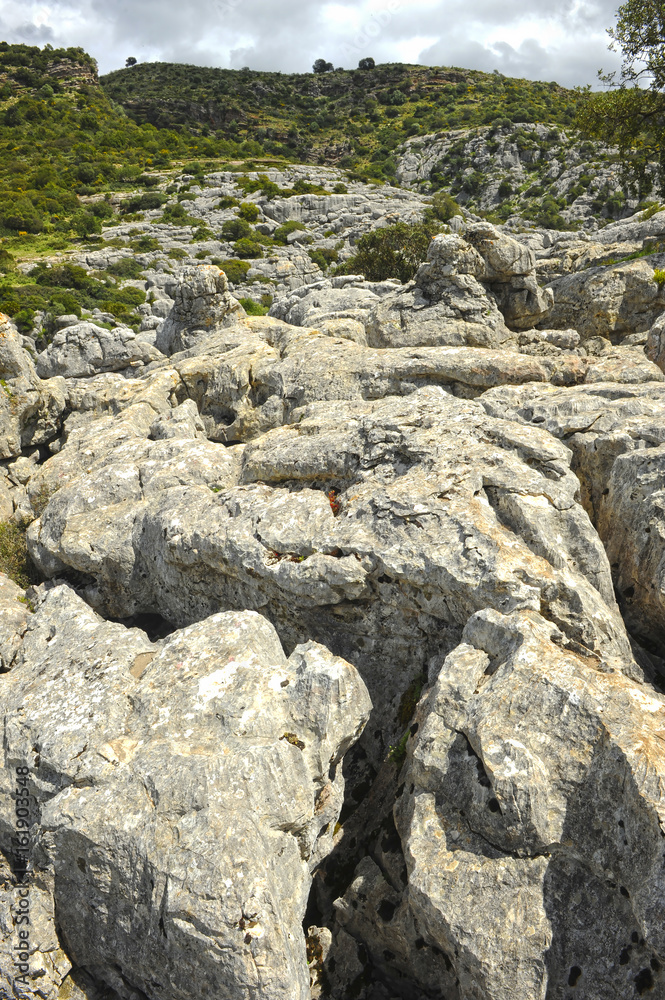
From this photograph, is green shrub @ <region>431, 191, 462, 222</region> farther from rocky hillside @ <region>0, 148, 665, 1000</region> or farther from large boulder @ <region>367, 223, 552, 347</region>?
rocky hillside @ <region>0, 148, 665, 1000</region>

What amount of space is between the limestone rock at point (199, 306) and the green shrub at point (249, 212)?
2458 inches

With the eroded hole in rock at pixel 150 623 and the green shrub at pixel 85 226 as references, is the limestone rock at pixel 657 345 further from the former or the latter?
the green shrub at pixel 85 226

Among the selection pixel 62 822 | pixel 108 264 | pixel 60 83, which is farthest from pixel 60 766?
pixel 60 83

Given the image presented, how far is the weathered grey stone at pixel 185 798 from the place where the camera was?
6.64m

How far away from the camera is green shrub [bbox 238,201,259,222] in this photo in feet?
269

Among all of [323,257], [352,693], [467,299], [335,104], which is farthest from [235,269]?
[335,104]

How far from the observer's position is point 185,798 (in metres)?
7.27

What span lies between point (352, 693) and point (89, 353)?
76.4 feet

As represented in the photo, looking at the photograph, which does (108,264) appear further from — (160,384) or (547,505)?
(547,505)

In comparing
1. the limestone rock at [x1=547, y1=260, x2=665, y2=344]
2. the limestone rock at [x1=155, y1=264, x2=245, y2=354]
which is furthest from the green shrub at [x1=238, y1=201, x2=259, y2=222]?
the limestone rock at [x1=547, y1=260, x2=665, y2=344]

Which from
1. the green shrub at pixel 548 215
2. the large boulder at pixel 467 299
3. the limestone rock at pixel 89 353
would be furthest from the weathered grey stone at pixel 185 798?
the green shrub at pixel 548 215

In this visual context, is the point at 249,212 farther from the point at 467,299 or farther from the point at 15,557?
the point at 15,557

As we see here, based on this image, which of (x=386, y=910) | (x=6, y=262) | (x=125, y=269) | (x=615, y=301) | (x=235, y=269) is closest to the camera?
(x=386, y=910)

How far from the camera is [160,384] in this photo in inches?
787
